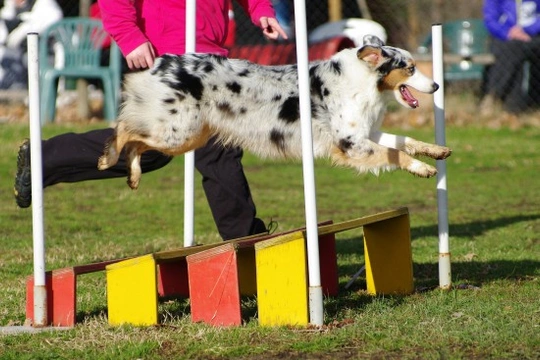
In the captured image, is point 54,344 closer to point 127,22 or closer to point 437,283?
point 127,22

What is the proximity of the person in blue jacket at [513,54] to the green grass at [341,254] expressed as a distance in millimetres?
1508

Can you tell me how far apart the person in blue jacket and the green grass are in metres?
1.51

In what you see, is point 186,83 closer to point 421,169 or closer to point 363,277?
point 421,169

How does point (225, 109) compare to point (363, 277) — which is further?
point (363, 277)

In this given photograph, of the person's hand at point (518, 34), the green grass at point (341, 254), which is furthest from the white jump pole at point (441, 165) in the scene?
the person's hand at point (518, 34)

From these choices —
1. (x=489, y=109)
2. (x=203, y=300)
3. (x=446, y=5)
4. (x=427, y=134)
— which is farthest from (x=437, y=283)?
(x=446, y=5)

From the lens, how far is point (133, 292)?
480cm

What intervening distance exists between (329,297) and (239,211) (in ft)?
2.93

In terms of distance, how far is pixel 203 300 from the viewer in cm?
480

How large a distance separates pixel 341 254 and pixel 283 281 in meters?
2.40

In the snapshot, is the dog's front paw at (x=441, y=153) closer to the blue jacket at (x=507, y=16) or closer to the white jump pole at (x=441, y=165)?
the white jump pole at (x=441, y=165)

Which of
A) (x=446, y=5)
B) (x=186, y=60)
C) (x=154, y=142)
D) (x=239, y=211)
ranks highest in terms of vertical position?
(x=446, y=5)

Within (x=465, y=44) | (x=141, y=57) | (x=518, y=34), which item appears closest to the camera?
(x=141, y=57)

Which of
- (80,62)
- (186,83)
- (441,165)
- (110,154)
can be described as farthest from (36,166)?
(80,62)
